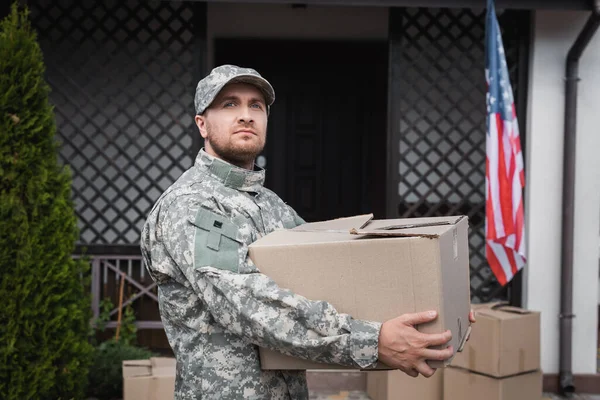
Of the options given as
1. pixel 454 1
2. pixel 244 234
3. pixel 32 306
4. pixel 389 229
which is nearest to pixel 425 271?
pixel 389 229

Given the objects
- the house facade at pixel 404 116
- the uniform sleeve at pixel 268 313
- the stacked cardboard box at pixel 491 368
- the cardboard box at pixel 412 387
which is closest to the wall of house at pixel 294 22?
the house facade at pixel 404 116

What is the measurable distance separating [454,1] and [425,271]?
3.51 meters

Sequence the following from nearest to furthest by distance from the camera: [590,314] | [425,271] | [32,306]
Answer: [425,271] < [32,306] < [590,314]

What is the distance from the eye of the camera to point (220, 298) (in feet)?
6.16

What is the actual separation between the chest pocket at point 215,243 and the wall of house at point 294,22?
5.16m

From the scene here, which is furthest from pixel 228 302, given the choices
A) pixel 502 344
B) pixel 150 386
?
pixel 502 344

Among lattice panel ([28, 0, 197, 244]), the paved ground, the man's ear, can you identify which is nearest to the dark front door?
lattice panel ([28, 0, 197, 244])

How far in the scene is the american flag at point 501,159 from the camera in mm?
4469

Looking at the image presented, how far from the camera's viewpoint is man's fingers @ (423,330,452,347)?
1805 mm

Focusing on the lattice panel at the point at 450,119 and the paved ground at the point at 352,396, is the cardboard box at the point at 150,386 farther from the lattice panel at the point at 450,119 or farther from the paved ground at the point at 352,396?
the lattice panel at the point at 450,119

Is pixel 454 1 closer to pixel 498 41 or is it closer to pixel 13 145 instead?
pixel 498 41

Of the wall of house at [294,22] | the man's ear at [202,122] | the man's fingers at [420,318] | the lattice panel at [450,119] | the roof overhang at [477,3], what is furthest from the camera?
the wall of house at [294,22]

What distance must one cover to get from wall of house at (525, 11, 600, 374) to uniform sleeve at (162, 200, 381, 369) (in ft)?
12.2

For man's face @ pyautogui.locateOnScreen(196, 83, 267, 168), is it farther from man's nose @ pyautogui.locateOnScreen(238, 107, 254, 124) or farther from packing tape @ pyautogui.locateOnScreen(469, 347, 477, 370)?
packing tape @ pyautogui.locateOnScreen(469, 347, 477, 370)
